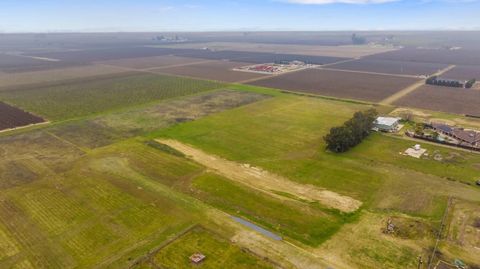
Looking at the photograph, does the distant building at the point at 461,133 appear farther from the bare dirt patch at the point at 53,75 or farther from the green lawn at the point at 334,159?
the bare dirt patch at the point at 53,75

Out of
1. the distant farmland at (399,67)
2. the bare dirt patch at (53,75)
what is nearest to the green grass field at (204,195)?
the bare dirt patch at (53,75)

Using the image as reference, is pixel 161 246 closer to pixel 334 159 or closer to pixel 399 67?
pixel 334 159

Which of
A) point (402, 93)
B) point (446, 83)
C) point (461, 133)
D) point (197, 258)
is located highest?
point (446, 83)

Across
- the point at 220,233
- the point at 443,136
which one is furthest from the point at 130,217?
the point at 443,136

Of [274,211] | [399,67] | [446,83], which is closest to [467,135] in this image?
[274,211]

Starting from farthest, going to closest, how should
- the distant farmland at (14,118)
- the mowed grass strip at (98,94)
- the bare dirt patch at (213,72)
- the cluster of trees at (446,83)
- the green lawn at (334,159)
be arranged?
the bare dirt patch at (213,72) → the cluster of trees at (446,83) → the mowed grass strip at (98,94) → the distant farmland at (14,118) → the green lawn at (334,159)

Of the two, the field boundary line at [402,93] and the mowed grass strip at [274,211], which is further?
the field boundary line at [402,93]
